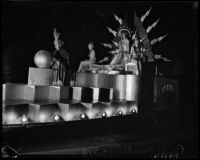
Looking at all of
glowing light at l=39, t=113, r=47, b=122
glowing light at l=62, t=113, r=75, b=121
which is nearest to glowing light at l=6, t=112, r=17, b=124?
glowing light at l=39, t=113, r=47, b=122

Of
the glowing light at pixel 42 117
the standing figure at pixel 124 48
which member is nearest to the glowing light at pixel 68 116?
the glowing light at pixel 42 117

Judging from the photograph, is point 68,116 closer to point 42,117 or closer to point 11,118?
point 42,117

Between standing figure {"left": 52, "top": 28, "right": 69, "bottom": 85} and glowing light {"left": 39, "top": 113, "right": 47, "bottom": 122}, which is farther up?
standing figure {"left": 52, "top": 28, "right": 69, "bottom": 85}

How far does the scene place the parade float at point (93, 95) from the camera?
4.54 metres

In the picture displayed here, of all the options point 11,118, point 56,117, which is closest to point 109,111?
point 56,117

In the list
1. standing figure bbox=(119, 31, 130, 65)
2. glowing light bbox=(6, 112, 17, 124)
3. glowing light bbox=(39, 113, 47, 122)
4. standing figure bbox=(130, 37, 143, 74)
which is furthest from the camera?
standing figure bbox=(119, 31, 130, 65)

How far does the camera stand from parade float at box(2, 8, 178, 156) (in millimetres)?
4543

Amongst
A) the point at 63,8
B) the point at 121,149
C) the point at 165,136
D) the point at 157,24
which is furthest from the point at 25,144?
the point at 157,24

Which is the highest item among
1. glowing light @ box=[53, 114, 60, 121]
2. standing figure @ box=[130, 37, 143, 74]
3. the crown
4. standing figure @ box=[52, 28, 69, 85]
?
the crown

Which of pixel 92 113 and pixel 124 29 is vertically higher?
pixel 124 29

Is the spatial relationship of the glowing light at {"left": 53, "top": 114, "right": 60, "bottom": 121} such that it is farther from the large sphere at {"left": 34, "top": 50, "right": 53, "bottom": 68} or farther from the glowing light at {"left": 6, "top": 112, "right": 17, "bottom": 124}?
the large sphere at {"left": 34, "top": 50, "right": 53, "bottom": 68}

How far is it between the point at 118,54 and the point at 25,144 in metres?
3.75

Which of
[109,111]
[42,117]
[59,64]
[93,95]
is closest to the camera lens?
[42,117]

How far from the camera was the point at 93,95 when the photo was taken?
5953 millimetres
